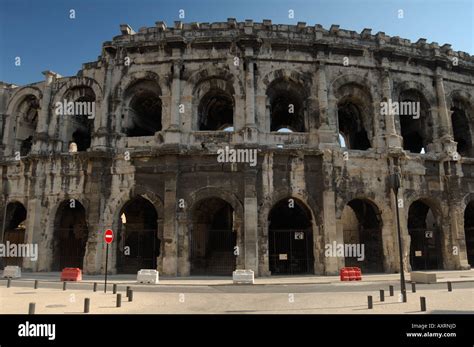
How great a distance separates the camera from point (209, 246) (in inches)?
728

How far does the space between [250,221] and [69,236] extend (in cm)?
989

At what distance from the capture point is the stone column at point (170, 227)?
1525 cm

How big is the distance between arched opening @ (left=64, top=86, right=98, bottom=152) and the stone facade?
0.46 ft

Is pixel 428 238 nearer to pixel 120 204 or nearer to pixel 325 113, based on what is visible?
pixel 325 113

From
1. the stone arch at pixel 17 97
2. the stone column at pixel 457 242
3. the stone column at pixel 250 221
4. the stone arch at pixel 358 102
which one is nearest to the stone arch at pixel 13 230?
the stone arch at pixel 17 97

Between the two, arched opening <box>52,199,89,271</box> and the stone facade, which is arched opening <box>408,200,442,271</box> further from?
arched opening <box>52,199,89,271</box>

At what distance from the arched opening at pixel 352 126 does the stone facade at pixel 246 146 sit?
19cm

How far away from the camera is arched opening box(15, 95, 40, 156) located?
65.2 ft

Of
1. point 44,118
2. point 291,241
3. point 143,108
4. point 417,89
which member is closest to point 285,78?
point 417,89

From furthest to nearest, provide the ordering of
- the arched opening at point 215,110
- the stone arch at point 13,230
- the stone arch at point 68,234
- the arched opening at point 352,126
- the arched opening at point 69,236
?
1. the arched opening at point 352,126
2. the stone arch at point 13,230
3. the arched opening at point 215,110
4. the arched opening at point 69,236
5. the stone arch at point 68,234

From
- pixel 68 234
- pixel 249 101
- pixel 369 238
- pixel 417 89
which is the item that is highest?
pixel 417 89

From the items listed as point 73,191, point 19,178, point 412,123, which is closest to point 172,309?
point 73,191

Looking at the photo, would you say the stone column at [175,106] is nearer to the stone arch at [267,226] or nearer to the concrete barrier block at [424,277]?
the stone arch at [267,226]

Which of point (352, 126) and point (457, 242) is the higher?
point (352, 126)
